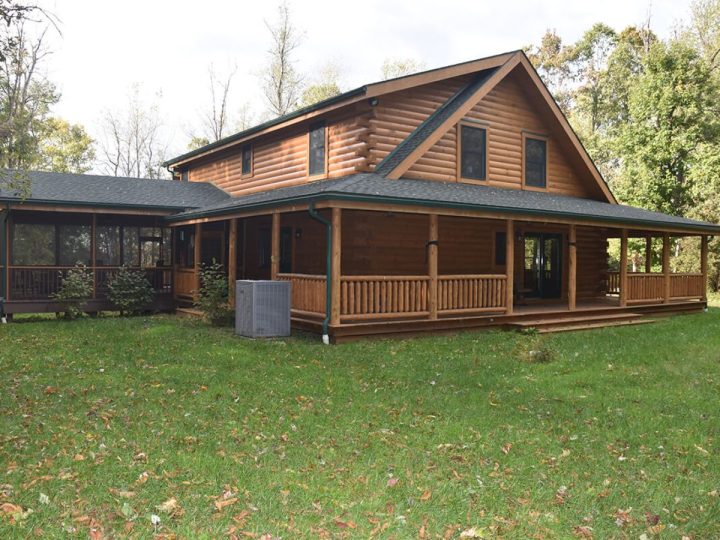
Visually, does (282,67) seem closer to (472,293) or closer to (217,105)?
(217,105)

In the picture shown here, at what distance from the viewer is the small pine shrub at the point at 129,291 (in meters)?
16.7

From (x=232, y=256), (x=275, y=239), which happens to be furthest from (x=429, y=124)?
(x=232, y=256)

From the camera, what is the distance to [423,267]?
16.1m

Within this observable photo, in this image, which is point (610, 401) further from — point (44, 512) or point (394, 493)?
point (44, 512)

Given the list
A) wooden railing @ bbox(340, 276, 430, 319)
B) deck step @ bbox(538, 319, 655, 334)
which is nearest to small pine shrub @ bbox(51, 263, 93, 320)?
wooden railing @ bbox(340, 276, 430, 319)

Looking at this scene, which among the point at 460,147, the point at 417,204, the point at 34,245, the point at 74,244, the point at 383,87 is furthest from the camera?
the point at 34,245

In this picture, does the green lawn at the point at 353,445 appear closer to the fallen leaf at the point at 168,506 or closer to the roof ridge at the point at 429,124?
the fallen leaf at the point at 168,506

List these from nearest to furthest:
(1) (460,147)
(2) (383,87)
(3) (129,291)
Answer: (2) (383,87) → (1) (460,147) → (3) (129,291)

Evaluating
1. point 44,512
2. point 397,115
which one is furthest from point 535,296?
point 44,512

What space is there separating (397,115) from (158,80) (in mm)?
35557

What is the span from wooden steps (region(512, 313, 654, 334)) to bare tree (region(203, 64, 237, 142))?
3369cm

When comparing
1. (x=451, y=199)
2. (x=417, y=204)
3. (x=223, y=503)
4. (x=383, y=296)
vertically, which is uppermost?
(x=451, y=199)

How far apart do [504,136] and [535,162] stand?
1.67 meters

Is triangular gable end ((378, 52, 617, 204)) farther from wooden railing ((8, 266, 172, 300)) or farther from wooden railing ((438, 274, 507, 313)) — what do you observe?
wooden railing ((8, 266, 172, 300))
